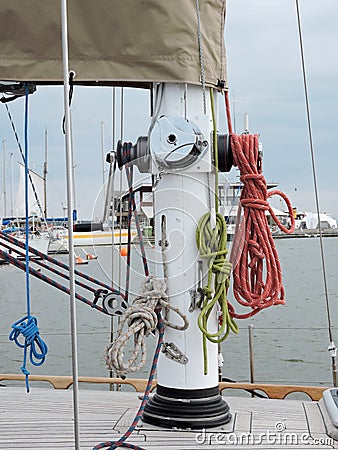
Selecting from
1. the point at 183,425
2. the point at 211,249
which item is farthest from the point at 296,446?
the point at 211,249

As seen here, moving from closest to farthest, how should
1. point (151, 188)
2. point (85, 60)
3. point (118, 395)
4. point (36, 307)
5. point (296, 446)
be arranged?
point (296, 446) → point (85, 60) → point (151, 188) → point (118, 395) → point (36, 307)

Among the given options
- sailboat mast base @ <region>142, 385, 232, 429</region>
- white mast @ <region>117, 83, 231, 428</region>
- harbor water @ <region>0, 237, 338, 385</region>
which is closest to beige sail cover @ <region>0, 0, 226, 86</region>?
white mast @ <region>117, 83, 231, 428</region>

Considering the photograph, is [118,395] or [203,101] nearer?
[203,101]

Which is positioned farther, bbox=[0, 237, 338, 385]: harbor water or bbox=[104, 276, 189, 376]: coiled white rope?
bbox=[0, 237, 338, 385]: harbor water

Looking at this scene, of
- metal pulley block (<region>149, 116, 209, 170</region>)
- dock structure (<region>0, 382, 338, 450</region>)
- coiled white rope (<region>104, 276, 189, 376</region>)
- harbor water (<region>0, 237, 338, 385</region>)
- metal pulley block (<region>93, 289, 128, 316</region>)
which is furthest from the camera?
harbor water (<region>0, 237, 338, 385</region>)

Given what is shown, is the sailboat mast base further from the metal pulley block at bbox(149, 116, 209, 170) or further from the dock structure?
the metal pulley block at bbox(149, 116, 209, 170)

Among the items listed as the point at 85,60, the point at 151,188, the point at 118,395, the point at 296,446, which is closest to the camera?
the point at 296,446

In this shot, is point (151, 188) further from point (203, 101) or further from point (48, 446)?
point (48, 446)

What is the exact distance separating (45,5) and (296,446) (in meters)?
2.01

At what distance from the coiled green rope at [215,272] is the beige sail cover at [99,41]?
62 cm

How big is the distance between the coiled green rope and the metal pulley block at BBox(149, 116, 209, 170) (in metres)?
0.28

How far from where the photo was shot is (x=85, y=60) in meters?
3.02

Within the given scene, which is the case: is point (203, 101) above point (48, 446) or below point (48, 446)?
above

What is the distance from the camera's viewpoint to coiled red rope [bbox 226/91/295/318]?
308cm
